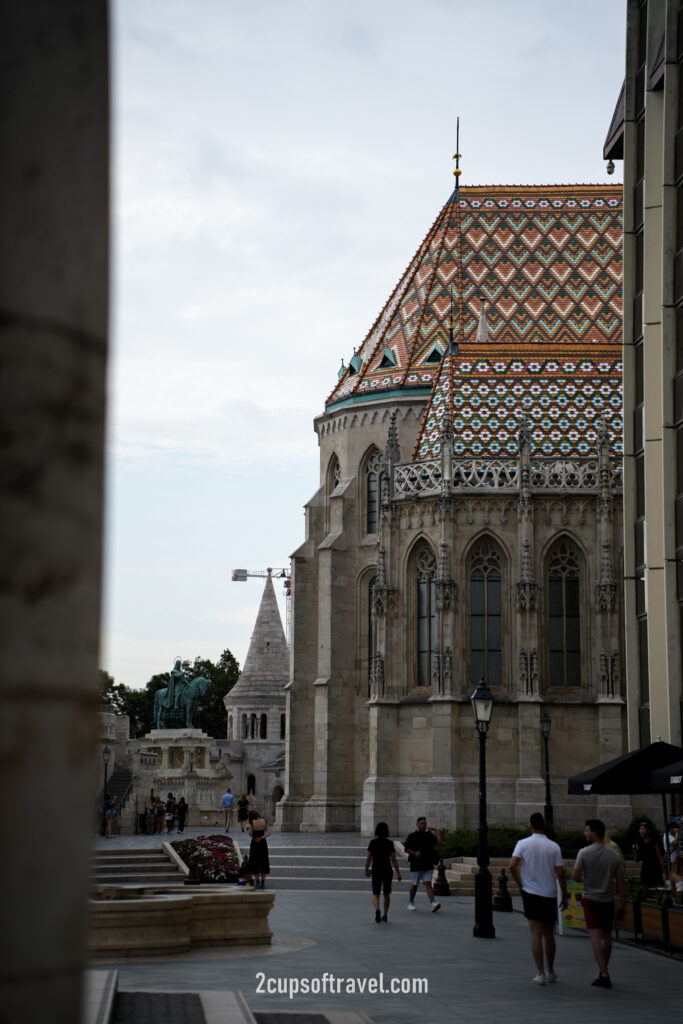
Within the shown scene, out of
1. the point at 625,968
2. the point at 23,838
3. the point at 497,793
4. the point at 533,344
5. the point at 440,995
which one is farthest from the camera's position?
the point at 533,344

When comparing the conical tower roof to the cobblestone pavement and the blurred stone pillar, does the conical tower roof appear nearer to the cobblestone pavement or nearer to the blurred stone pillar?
the cobblestone pavement

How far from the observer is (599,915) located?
12.8 m

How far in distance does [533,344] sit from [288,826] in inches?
703

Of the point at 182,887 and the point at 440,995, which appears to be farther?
the point at 182,887

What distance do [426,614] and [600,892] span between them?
2700cm

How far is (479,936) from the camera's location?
17625mm

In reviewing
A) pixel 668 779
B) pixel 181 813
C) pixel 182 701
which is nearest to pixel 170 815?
pixel 181 813

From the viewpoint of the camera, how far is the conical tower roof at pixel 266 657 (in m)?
78.1

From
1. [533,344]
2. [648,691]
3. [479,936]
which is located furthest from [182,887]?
[533,344]

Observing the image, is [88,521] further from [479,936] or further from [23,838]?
[479,936]

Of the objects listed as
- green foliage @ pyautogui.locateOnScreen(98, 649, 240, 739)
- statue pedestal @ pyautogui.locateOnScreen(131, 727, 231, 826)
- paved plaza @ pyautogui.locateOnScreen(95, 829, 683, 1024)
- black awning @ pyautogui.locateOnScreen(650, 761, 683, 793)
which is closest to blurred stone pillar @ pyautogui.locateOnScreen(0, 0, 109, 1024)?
paved plaza @ pyautogui.locateOnScreen(95, 829, 683, 1024)

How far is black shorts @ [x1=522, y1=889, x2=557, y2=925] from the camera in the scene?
1297 cm

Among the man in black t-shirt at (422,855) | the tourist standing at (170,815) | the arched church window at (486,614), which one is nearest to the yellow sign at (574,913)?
the man in black t-shirt at (422,855)

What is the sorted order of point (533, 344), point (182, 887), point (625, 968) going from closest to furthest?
point (625, 968), point (182, 887), point (533, 344)
